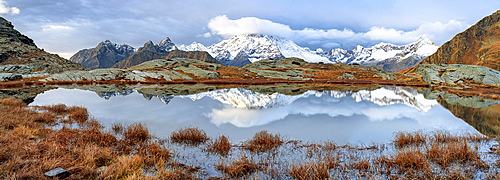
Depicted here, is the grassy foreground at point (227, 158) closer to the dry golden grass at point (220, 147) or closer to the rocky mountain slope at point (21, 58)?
the dry golden grass at point (220, 147)

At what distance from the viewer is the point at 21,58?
13850cm

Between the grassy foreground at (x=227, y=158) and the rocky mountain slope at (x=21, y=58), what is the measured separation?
134898mm

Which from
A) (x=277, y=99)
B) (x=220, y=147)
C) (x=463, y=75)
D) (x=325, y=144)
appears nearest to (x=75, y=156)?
(x=220, y=147)

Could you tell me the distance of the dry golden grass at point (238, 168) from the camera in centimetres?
977

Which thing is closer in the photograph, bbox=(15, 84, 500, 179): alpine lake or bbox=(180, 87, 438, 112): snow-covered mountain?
bbox=(15, 84, 500, 179): alpine lake

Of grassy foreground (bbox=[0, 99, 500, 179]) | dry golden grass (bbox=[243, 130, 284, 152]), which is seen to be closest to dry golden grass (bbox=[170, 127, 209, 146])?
grassy foreground (bbox=[0, 99, 500, 179])

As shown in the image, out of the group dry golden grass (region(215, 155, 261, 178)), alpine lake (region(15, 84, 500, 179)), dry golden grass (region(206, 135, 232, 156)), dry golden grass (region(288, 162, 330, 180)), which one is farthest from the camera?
dry golden grass (region(206, 135, 232, 156))

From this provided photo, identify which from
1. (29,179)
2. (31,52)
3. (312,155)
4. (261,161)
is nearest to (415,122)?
(312,155)

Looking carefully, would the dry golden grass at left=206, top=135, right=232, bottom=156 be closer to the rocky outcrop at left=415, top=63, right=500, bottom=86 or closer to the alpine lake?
the alpine lake

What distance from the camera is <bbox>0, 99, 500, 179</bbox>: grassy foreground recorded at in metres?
8.81

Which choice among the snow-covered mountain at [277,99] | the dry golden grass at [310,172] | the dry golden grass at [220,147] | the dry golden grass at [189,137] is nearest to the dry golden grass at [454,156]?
the dry golden grass at [310,172]

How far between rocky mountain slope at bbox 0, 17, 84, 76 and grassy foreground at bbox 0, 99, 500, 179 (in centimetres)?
13490

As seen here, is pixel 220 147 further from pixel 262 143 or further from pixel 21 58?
pixel 21 58

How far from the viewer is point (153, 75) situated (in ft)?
334
